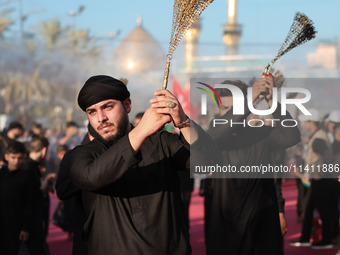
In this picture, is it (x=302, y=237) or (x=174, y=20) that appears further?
(x=302, y=237)

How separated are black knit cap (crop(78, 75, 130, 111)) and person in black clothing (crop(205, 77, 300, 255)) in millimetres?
2476

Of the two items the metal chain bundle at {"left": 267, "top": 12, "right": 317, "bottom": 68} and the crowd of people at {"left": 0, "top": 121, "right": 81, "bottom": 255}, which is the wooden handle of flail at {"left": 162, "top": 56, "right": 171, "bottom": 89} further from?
the crowd of people at {"left": 0, "top": 121, "right": 81, "bottom": 255}

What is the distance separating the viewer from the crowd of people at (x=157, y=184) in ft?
12.2

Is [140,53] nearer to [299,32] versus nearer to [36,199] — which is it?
[36,199]

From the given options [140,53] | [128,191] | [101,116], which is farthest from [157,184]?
[140,53]

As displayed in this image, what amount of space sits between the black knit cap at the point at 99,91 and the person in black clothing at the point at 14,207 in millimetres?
4262

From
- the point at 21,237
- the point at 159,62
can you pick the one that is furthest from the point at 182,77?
the point at 21,237

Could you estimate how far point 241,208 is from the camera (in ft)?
21.6

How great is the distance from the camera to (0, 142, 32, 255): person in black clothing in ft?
26.1

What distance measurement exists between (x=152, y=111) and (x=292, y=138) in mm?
3051

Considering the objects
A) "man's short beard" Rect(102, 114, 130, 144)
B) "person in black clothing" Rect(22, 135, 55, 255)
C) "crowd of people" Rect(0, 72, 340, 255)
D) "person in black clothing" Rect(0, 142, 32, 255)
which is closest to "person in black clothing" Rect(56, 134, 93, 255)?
"crowd of people" Rect(0, 72, 340, 255)

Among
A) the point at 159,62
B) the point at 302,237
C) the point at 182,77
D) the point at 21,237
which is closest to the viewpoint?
the point at 21,237

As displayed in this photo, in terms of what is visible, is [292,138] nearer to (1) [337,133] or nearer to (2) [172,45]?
(2) [172,45]

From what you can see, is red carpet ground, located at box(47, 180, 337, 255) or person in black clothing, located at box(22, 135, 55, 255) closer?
person in black clothing, located at box(22, 135, 55, 255)
